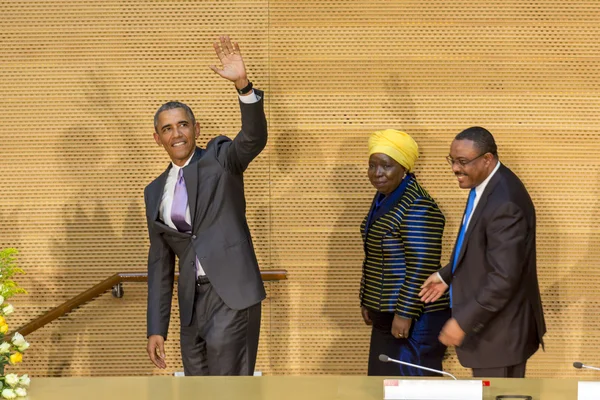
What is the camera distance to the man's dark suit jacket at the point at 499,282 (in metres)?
3.98

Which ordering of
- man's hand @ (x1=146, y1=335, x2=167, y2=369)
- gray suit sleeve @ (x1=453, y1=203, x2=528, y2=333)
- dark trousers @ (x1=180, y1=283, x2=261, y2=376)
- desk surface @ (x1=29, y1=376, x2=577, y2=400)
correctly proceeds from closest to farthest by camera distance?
desk surface @ (x1=29, y1=376, x2=577, y2=400) → gray suit sleeve @ (x1=453, y1=203, x2=528, y2=333) → dark trousers @ (x1=180, y1=283, x2=261, y2=376) → man's hand @ (x1=146, y1=335, x2=167, y2=369)

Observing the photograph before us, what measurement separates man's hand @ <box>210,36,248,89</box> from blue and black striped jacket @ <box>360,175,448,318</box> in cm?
105

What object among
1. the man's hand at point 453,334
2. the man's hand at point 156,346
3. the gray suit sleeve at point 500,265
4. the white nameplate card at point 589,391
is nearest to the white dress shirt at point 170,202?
the man's hand at point 156,346

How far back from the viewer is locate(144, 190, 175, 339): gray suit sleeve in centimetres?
453

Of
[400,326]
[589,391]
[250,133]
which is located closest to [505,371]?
[400,326]

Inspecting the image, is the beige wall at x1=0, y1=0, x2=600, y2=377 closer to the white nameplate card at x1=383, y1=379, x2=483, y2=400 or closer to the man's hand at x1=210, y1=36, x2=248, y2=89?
the man's hand at x1=210, y1=36, x2=248, y2=89

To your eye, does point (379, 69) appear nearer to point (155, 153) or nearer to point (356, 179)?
point (356, 179)

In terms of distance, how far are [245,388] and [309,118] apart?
277 centimetres

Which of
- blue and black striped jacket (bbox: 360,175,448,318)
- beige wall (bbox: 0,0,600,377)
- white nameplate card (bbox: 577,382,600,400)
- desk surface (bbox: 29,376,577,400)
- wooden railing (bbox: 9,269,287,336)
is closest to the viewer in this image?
white nameplate card (bbox: 577,382,600,400)

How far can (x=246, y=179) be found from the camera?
5.70m

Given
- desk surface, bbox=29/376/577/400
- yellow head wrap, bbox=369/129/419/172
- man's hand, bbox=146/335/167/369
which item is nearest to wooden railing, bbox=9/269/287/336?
man's hand, bbox=146/335/167/369

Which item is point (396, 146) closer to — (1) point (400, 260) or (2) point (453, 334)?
(1) point (400, 260)

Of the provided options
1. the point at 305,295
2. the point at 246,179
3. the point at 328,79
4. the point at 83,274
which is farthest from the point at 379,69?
the point at 83,274

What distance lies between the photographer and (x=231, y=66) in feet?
13.9
